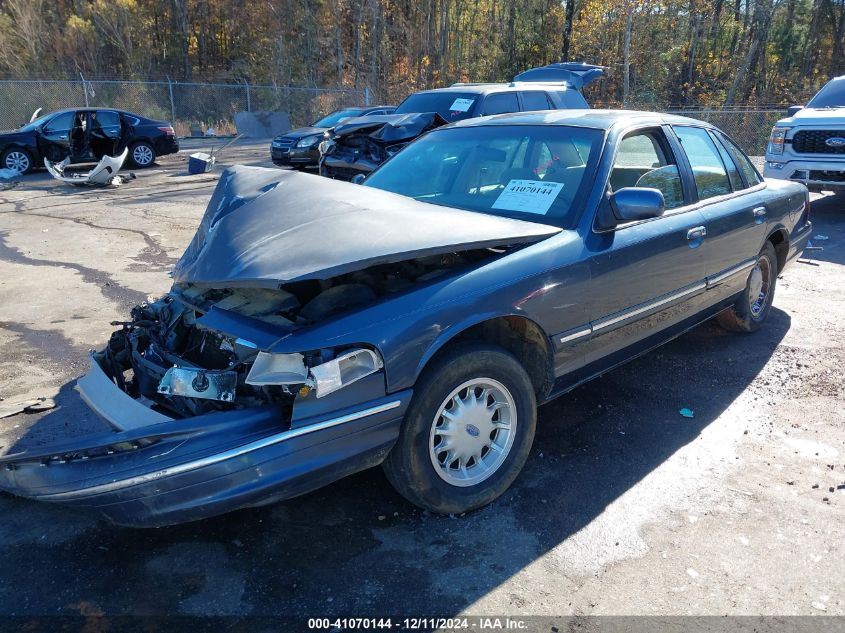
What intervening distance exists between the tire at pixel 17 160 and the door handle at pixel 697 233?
50.8 feet

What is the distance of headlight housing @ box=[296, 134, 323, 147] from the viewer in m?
14.3

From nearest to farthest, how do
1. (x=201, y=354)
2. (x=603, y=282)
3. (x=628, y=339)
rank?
1. (x=201, y=354)
2. (x=603, y=282)
3. (x=628, y=339)

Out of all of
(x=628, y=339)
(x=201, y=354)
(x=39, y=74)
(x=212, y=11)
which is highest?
(x=212, y=11)

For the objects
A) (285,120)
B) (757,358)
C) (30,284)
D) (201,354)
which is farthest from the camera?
(285,120)

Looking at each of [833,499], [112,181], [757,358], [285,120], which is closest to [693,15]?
[285,120]

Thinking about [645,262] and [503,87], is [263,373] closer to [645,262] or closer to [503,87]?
[645,262]

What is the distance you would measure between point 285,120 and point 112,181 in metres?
13.9

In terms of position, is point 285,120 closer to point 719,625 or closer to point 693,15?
point 693,15

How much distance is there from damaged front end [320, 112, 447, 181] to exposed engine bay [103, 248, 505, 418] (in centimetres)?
625

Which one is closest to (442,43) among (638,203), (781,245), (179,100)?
(179,100)

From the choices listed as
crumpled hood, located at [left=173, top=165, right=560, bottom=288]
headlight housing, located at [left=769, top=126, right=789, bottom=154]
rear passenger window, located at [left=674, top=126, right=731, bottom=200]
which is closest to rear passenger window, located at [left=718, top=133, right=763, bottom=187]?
rear passenger window, located at [left=674, top=126, right=731, bottom=200]

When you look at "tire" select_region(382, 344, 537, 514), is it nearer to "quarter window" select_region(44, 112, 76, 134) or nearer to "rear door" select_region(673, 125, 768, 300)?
"rear door" select_region(673, 125, 768, 300)

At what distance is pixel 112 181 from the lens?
13.6 metres

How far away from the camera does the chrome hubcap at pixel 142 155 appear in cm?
1608
